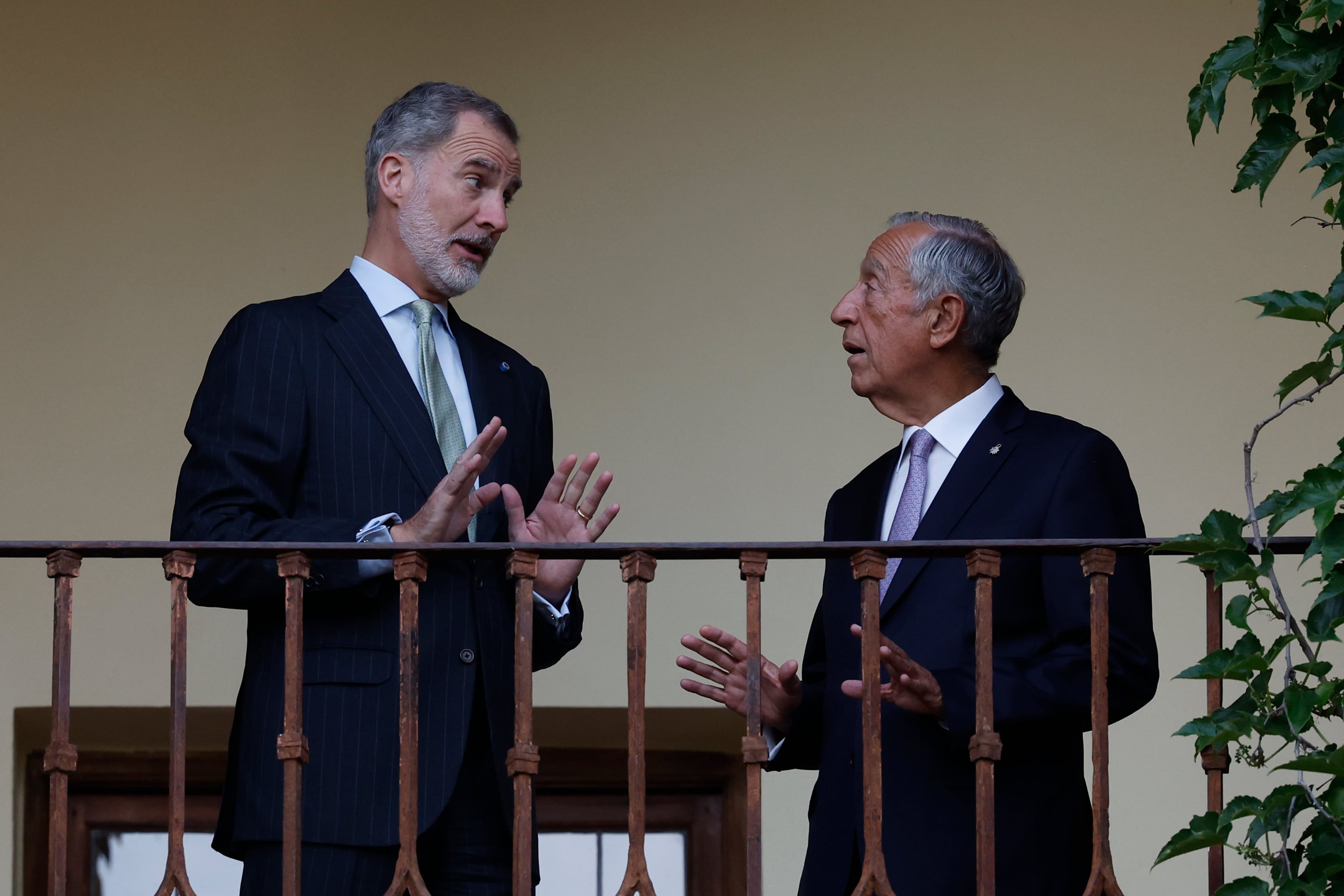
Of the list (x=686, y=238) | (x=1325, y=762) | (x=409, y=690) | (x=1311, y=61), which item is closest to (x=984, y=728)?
(x=1325, y=762)

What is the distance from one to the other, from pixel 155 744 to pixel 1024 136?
2825 millimetres

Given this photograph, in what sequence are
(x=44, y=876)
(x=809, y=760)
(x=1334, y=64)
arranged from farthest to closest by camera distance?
(x=44, y=876) < (x=809, y=760) < (x=1334, y=64)

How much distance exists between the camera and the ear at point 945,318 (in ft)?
13.5

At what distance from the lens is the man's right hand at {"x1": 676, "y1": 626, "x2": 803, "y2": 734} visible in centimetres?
376

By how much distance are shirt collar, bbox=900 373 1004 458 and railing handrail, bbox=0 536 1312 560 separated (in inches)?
21.8

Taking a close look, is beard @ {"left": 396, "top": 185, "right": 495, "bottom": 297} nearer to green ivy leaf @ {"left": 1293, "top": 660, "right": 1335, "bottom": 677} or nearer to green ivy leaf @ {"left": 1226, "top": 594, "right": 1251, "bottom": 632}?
green ivy leaf @ {"left": 1226, "top": 594, "right": 1251, "bottom": 632}

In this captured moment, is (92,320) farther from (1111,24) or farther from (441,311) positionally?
(1111,24)

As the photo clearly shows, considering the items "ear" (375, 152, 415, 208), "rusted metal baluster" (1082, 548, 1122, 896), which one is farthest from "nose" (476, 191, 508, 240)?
"rusted metal baluster" (1082, 548, 1122, 896)

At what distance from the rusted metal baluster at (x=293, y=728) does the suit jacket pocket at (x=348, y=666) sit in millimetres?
164

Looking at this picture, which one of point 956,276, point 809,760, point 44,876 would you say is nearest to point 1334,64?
point 956,276

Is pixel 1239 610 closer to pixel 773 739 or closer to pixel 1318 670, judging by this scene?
pixel 1318 670

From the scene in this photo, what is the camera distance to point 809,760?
396 centimetres

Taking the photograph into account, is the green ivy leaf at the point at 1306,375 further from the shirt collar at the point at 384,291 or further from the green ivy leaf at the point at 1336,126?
the shirt collar at the point at 384,291

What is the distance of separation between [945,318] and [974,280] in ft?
0.35
